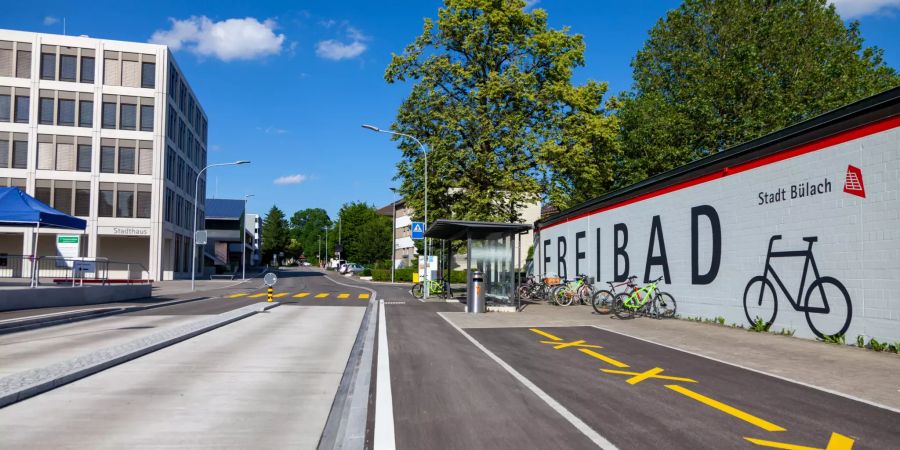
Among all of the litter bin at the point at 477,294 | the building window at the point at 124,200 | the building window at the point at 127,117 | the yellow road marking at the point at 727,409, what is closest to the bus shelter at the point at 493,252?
the litter bin at the point at 477,294

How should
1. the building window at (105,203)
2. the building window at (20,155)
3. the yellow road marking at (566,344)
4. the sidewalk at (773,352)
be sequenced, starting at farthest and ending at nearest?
1. the building window at (105,203)
2. the building window at (20,155)
3. the yellow road marking at (566,344)
4. the sidewalk at (773,352)

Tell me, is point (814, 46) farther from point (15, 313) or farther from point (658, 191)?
point (15, 313)

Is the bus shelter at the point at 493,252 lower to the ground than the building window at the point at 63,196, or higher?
lower

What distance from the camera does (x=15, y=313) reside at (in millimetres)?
15555

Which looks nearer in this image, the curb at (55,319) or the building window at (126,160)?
the curb at (55,319)

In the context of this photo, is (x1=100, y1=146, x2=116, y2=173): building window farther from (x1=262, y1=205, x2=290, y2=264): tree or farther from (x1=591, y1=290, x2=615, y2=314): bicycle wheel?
(x1=262, y1=205, x2=290, y2=264): tree

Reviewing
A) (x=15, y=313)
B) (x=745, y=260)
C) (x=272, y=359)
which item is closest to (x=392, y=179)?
(x=15, y=313)

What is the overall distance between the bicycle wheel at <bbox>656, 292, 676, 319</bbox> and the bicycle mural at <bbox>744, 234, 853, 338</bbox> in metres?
3.00

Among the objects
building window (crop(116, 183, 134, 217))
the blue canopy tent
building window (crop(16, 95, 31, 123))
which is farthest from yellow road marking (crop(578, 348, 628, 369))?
building window (crop(16, 95, 31, 123))

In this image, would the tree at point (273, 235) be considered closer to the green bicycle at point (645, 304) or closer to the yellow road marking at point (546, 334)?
the green bicycle at point (645, 304)

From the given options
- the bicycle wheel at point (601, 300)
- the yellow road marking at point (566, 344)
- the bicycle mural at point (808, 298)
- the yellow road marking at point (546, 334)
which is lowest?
the yellow road marking at point (546, 334)

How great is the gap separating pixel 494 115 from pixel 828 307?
61.6 feet

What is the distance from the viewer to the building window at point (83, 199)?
45000mm

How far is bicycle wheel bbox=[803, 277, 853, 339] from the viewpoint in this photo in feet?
35.1
